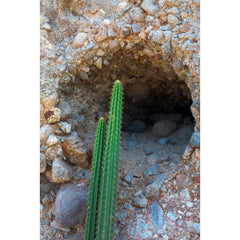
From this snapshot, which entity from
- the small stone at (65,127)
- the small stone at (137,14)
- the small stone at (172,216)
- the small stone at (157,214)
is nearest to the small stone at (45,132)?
the small stone at (65,127)

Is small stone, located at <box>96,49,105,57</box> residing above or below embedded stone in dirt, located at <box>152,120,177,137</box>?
above

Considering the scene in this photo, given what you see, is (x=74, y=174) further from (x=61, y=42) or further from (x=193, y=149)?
(x=61, y=42)

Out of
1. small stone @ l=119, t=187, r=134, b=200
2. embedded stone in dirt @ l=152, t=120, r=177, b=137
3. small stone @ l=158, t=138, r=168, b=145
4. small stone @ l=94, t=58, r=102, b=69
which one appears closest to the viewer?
small stone @ l=119, t=187, r=134, b=200

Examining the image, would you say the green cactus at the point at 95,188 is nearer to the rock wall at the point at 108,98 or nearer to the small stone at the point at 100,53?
the rock wall at the point at 108,98

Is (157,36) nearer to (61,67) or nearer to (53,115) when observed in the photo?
(61,67)

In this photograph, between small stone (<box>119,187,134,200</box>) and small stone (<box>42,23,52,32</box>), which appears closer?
small stone (<box>119,187,134,200</box>)

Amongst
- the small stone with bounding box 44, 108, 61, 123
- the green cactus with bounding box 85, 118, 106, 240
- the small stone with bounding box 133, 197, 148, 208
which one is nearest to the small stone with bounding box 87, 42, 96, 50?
the small stone with bounding box 44, 108, 61, 123

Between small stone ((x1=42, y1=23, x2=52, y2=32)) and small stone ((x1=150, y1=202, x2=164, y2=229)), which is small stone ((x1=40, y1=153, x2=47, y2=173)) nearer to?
small stone ((x1=150, y1=202, x2=164, y2=229))

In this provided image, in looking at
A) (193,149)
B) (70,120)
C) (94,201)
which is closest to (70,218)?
(94,201)
